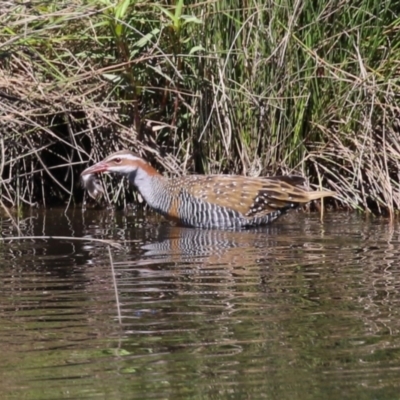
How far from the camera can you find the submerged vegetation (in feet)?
35.8

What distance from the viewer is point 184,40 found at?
36.9 ft

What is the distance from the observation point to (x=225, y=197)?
1078cm

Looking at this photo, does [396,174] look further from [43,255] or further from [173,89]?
[43,255]

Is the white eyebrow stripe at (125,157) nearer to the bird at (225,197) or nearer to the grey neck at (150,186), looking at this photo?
the bird at (225,197)

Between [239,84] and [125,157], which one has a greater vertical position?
[239,84]

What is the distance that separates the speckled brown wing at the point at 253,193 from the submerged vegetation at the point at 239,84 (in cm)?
49

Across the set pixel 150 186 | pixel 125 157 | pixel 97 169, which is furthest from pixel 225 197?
pixel 97 169

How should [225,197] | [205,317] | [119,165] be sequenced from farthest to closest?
[119,165] → [225,197] → [205,317]

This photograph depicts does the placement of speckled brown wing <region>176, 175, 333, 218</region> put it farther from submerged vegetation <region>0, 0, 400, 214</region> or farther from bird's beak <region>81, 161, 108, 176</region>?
bird's beak <region>81, 161, 108, 176</region>

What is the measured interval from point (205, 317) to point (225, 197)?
4287 millimetres

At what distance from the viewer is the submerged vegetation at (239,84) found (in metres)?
10.9

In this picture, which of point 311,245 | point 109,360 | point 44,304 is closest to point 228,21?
point 311,245

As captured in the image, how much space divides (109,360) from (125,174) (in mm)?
5693

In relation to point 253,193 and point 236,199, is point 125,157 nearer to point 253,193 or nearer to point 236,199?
point 236,199
